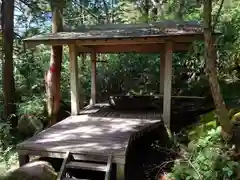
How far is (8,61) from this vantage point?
8336mm

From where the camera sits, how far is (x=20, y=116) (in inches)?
341

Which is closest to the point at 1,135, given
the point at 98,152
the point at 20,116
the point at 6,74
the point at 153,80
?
the point at 20,116

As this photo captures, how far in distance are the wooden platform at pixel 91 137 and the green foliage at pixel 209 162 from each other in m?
1.11

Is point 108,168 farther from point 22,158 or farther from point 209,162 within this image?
point 22,158

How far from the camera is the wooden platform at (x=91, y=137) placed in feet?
17.0

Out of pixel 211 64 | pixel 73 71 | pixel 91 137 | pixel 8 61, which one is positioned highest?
pixel 8 61

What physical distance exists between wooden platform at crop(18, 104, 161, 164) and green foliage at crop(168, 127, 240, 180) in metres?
1.11

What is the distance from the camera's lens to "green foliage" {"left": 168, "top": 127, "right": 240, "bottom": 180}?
→ 4.42 metres

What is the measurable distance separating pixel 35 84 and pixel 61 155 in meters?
5.98

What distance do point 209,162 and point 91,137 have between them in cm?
250

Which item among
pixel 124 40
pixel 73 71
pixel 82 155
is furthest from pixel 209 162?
pixel 73 71

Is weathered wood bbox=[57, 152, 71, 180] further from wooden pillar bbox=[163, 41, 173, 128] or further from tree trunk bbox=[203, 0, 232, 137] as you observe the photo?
wooden pillar bbox=[163, 41, 173, 128]

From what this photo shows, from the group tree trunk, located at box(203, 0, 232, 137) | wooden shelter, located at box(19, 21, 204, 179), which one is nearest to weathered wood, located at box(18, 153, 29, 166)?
wooden shelter, located at box(19, 21, 204, 179)

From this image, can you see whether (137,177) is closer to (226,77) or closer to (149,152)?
(149,152)
